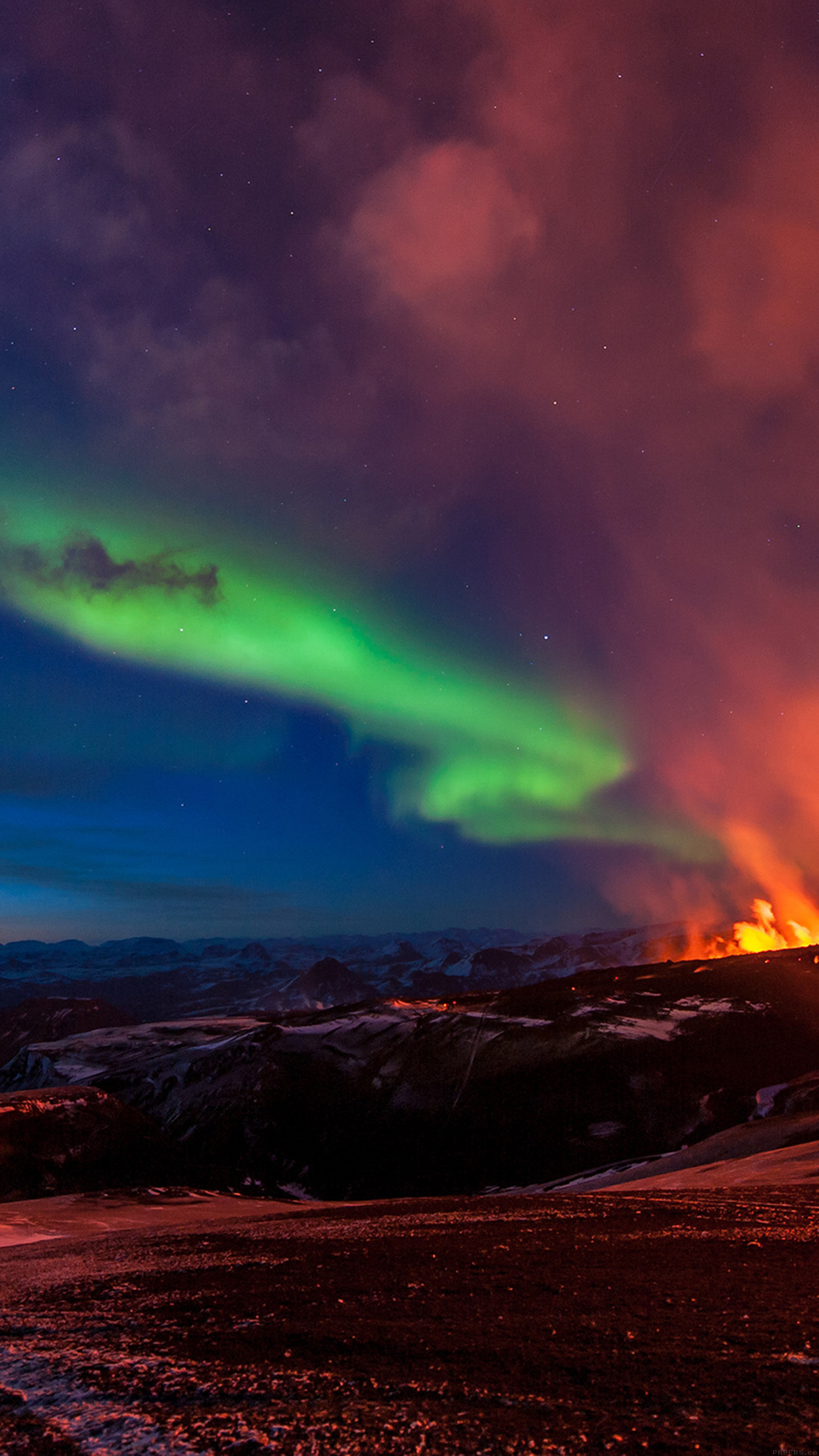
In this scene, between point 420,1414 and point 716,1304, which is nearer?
point 420,1414

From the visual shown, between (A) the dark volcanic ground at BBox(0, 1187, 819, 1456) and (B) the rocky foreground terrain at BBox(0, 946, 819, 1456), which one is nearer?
(A) the dark volcanic ground at BBox(0, 1187, 819, 1456)

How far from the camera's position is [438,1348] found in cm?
1064

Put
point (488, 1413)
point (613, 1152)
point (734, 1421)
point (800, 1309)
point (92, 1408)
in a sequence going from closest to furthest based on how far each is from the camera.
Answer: point (734, 1421), point (488, 1413), point (92, 1408), point (800, 1309), point (613, 1152)

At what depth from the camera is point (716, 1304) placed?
469 inches

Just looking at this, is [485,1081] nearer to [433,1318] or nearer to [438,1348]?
[433,1318]

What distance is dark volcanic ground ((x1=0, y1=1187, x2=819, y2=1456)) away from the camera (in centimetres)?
783

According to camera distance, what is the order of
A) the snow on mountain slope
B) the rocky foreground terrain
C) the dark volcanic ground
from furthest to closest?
the snow on mountain slope, the rocky foreground terrain, the dark volcanic ground

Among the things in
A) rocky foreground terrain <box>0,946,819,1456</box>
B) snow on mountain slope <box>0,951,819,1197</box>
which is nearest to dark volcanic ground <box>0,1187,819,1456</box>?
rocky foreground terrain <box>0,946,819,1456</box>

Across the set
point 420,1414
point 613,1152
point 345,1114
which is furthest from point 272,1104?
point 420,1414

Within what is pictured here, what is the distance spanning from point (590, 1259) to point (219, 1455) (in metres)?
11.7

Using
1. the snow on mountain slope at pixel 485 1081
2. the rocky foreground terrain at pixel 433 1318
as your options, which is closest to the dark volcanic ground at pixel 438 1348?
the rocky foreground terrain at pixel 433 1318

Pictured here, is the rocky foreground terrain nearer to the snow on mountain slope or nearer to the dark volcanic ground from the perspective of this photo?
the dark volcanic ground

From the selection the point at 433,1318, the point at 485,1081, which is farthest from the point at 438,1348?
the point at 485,1081

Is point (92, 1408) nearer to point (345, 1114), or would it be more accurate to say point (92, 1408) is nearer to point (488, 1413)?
point (488, 1413)
